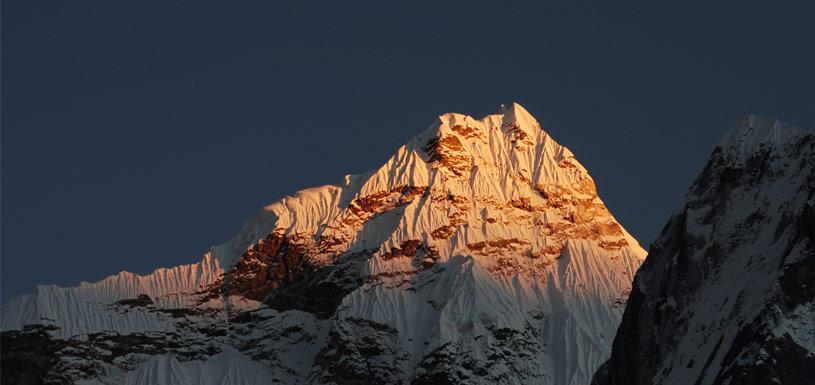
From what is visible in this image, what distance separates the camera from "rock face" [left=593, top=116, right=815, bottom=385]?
14300cm

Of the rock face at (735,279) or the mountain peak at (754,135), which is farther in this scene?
the mountain peak at (754,135)

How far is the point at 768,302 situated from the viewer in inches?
5694

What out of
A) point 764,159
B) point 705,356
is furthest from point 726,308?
point 764,159

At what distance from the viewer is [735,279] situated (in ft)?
510

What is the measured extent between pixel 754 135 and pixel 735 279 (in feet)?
46.4

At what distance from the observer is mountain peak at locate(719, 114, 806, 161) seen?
536ft

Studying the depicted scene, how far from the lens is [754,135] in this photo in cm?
16662

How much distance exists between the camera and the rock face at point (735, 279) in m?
143

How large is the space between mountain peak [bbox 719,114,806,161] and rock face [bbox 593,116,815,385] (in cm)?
6

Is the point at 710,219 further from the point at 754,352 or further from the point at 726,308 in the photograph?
the point at 754,352

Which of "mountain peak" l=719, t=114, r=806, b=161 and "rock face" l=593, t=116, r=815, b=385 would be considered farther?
"mountain peak" l=719, t=114, r=806, b=161

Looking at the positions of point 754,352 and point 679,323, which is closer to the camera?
point 754,352

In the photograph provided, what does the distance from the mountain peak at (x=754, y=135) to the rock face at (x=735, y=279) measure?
2.4 inches

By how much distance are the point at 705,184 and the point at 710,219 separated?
3529 mm
